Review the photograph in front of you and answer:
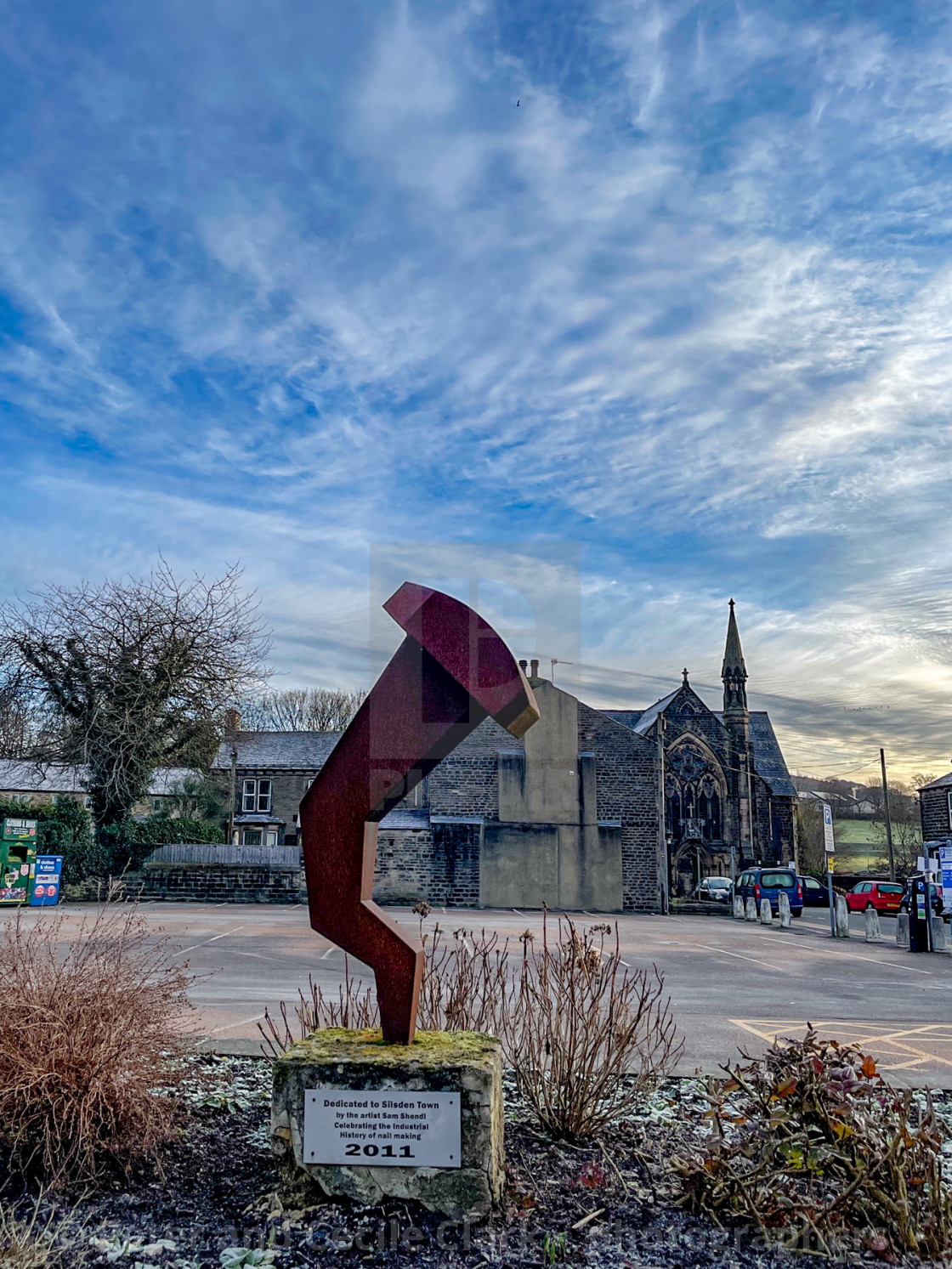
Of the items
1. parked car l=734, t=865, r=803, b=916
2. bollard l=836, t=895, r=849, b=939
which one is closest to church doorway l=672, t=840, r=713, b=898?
parked car l=734, t=865, r=803, b=916

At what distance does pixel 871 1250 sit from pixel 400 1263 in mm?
1857

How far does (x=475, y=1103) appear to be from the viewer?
402 centimetres

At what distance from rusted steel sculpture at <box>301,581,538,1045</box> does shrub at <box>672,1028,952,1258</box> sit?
1.52m

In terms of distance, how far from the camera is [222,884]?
27.4m

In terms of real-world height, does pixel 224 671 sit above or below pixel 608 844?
above

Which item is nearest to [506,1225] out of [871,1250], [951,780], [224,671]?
[871,1250]

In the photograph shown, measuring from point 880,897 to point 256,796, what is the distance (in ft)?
83.8

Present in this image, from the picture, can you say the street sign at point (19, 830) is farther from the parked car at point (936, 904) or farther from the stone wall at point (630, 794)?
the parked car at point (936, 904)

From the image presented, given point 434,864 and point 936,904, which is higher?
point 434,864

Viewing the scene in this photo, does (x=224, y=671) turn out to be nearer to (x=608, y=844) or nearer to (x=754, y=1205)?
(x=608, y=844)

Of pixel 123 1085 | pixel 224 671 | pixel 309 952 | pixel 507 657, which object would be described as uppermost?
pixel 224 671

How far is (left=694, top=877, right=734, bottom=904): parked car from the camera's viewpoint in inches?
1608

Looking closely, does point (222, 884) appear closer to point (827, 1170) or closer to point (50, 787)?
point (50, 787)

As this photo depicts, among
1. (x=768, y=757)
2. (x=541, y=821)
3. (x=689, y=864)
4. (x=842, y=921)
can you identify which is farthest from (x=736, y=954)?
(x=768, y=757)
